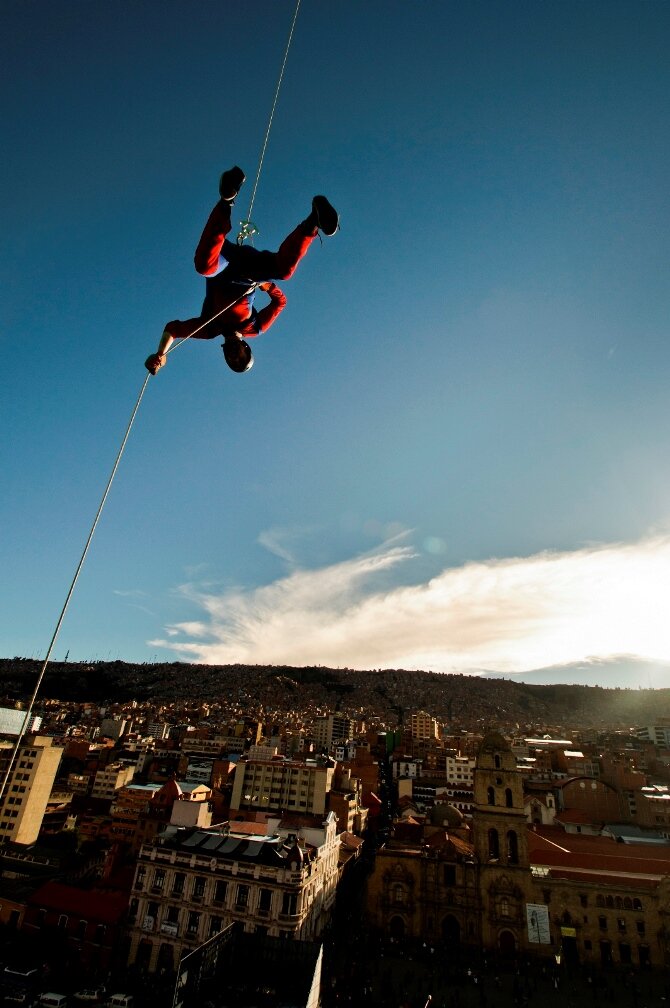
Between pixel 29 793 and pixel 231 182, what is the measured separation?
58639mm

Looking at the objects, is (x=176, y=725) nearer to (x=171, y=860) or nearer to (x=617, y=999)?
(x=171, y=860)

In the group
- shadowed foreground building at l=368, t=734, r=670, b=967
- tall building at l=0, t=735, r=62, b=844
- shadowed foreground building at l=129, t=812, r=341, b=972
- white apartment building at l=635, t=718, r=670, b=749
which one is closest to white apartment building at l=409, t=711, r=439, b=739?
white apartment building at l=635, t=718, r=670, b=749

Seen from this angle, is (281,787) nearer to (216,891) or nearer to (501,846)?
(501,846)

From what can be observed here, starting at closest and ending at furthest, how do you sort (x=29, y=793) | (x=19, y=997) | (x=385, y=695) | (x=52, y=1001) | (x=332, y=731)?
1. (x=52, y=1001)
2. (x=19, y=997)
3. (x=29, y=793)
4. (x=332, y=731)
5. (x=385, y=695)

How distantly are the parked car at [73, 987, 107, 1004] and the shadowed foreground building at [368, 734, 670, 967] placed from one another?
55.7 ft

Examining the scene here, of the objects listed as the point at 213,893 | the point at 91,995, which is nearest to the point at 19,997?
the point at 91,995

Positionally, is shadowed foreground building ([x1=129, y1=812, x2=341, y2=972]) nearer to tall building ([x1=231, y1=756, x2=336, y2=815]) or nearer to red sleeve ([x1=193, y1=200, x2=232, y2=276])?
tall building ([x1=231, y1=756, x2=336, y2=815])

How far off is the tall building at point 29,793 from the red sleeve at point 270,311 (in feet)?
172

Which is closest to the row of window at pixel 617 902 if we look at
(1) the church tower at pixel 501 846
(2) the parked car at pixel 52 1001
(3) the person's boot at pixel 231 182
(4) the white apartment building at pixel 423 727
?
(1) the church tower at pixel 501 846

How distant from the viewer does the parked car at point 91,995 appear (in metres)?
21.4

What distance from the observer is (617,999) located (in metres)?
25.0

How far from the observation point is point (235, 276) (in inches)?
271

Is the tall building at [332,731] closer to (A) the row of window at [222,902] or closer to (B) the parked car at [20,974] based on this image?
(A) the row of window at [222,902]

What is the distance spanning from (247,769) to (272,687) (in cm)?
13196
